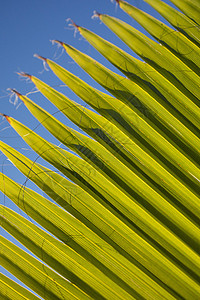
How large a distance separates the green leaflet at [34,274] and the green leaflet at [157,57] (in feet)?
3.00

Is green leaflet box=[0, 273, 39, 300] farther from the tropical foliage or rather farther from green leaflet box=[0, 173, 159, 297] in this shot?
green leaflet box=[0, 173, 159, 297]

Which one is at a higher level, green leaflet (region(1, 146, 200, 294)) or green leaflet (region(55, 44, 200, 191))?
green leaflet (region(55, 44, 200, 191))

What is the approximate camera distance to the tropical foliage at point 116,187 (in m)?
1.12

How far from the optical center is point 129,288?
1.12m

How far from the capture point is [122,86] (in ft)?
4.29

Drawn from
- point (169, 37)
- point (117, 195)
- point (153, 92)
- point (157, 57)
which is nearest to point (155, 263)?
point (117, 195)

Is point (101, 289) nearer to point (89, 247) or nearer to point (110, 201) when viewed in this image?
point (89, 247)

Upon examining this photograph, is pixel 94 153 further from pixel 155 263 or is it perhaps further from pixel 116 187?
pixel 155 263

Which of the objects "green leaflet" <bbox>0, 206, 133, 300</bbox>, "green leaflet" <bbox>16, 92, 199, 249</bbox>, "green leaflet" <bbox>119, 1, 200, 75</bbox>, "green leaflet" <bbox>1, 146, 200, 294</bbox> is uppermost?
"green leaflet" <bbox>119, 1, 200, 75</bbox>

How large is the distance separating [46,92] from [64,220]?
503 millimetres

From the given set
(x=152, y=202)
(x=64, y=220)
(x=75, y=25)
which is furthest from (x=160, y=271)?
(x=75, y=25)

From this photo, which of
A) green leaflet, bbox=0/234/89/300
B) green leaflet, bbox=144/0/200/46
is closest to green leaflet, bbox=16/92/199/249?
green leaflet, bbox=0/234/89/300

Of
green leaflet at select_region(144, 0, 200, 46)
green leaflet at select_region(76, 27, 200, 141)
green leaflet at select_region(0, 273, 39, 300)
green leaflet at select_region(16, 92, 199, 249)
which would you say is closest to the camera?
green leaflet at select_region(0, 273, 39, 300)

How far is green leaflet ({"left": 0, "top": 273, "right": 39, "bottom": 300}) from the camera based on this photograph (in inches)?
43.3
